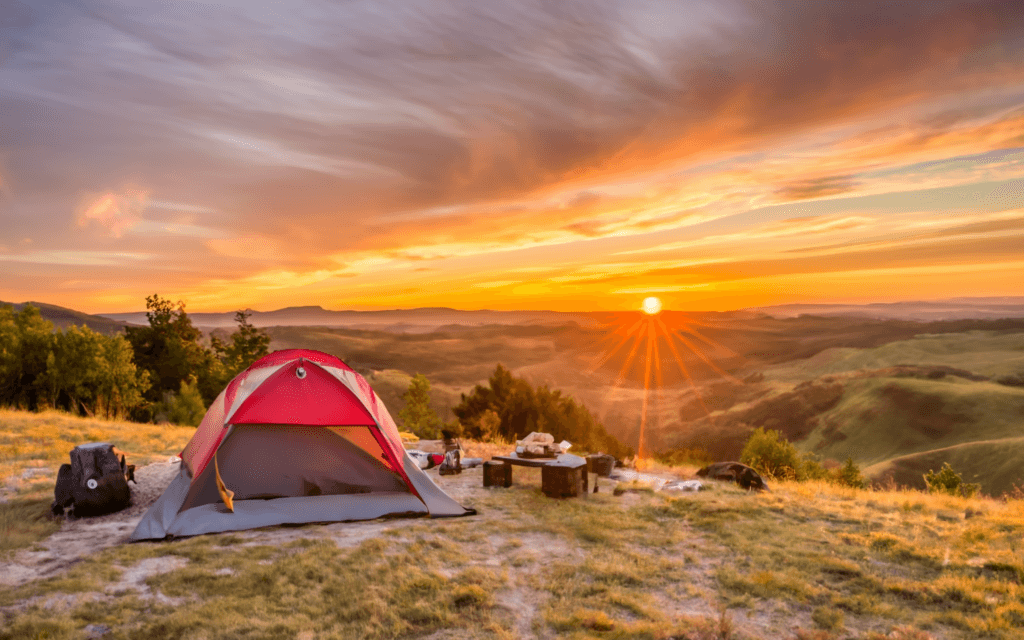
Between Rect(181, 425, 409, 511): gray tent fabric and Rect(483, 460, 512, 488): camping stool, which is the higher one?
Rect(181, 425, 409, 511): gray tent fabric

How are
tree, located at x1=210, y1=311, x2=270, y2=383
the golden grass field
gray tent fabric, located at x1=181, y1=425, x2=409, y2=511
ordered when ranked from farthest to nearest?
tree, located at x1=210, y1=311, x2=270, y2=383 < gray tent fabric, located at x1=181, y1=425, x2=409, y2=511 < the golden grass field

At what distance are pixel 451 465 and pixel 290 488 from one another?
12.3 ft

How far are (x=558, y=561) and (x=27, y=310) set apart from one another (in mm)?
41514

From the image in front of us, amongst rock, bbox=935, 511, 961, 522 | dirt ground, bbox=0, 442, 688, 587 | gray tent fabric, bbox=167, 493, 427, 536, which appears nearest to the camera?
dirt ground, bbox=0, 442, 688, 587

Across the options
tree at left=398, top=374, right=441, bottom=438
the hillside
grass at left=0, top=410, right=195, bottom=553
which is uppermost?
grass at left=0, top=410, right=195, bottom=553

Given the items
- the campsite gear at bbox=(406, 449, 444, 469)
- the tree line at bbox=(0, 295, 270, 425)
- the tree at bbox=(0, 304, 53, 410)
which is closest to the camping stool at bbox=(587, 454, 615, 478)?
the campsite gear at bbox=(406, 449, 444, 469)

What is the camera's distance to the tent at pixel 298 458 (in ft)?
28.4

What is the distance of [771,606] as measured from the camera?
19.2ft

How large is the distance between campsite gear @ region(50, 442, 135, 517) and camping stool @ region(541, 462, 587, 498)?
23.1 ft

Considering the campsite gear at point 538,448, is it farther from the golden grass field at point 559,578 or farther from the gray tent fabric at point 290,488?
the gray tent fabric at point 290,488

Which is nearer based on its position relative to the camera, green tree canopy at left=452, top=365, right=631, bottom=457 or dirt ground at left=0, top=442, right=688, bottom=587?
dirt ground at left=0, top=442, right=688, bottom=587

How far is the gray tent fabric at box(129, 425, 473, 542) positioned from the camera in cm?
815

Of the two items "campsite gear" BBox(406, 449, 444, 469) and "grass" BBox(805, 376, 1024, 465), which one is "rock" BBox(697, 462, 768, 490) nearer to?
"campsite gear" BBox(406, 449, 444, 469)

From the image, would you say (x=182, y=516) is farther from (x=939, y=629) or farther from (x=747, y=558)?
(x=939, y=629)
